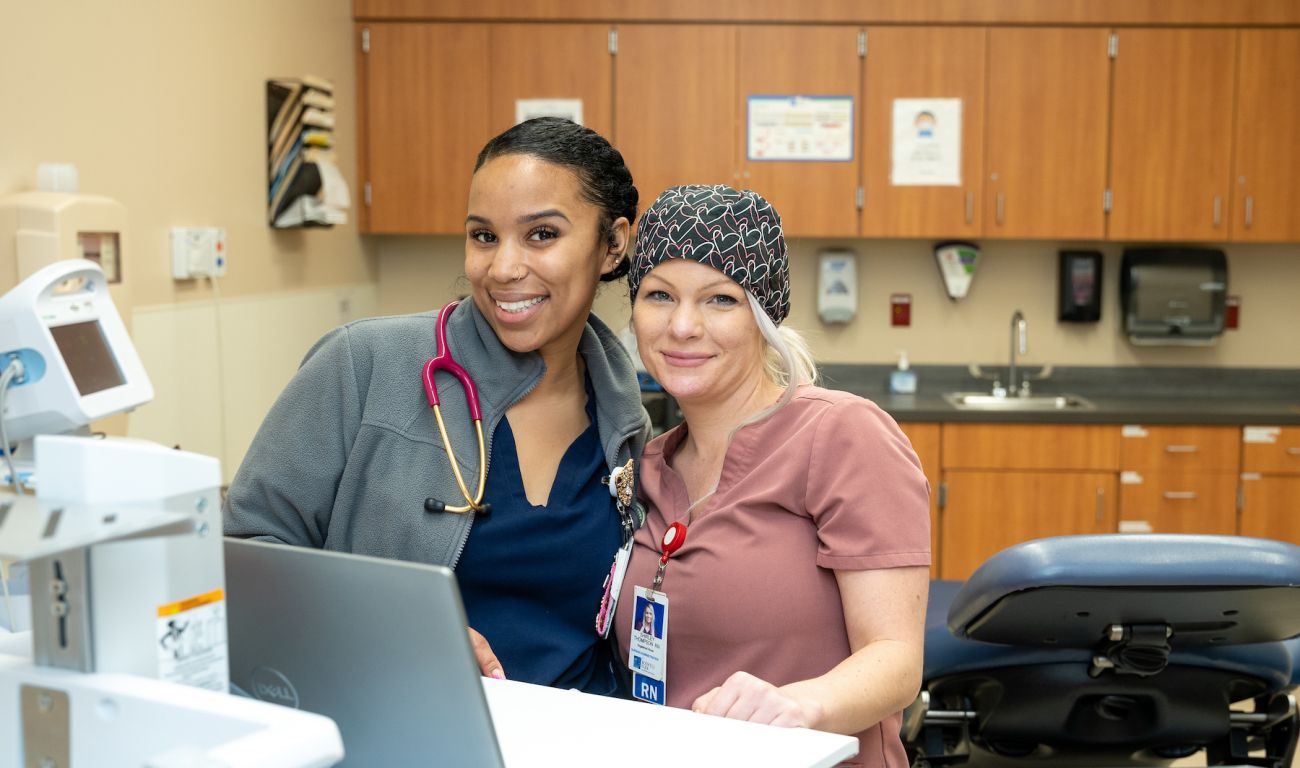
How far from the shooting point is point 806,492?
161cm

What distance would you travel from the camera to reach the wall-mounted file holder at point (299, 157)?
3.74 meters

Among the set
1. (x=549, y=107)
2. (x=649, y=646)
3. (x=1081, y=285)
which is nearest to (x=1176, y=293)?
(x=1081, y=285)

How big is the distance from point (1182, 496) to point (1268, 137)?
4.23ft

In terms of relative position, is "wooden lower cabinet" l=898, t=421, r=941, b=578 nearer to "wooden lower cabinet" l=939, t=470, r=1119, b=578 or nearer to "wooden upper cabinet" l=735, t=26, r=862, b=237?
"wooden lower cabinet" l=939, t=470, r=1119, b=578

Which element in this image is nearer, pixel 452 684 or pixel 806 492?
pixel 452 684

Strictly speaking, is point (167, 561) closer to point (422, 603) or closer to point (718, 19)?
point (422, 603)

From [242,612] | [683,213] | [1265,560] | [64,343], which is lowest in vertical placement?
[1265,560]

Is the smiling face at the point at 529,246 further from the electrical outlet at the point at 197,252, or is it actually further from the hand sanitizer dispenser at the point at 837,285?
the hand sanitizer dispenser at the point at 837,285

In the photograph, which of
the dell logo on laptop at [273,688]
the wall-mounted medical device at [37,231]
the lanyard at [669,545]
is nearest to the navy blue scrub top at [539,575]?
the lanyard at [669,545]

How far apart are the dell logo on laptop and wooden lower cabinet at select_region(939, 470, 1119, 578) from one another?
11.6 ft

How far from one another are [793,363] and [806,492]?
7.1 inches

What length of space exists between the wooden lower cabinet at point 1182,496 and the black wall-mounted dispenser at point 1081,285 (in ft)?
2.36

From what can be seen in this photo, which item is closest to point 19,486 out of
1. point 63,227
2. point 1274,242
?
point 63,227

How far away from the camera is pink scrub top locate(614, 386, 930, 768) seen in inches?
61.1
